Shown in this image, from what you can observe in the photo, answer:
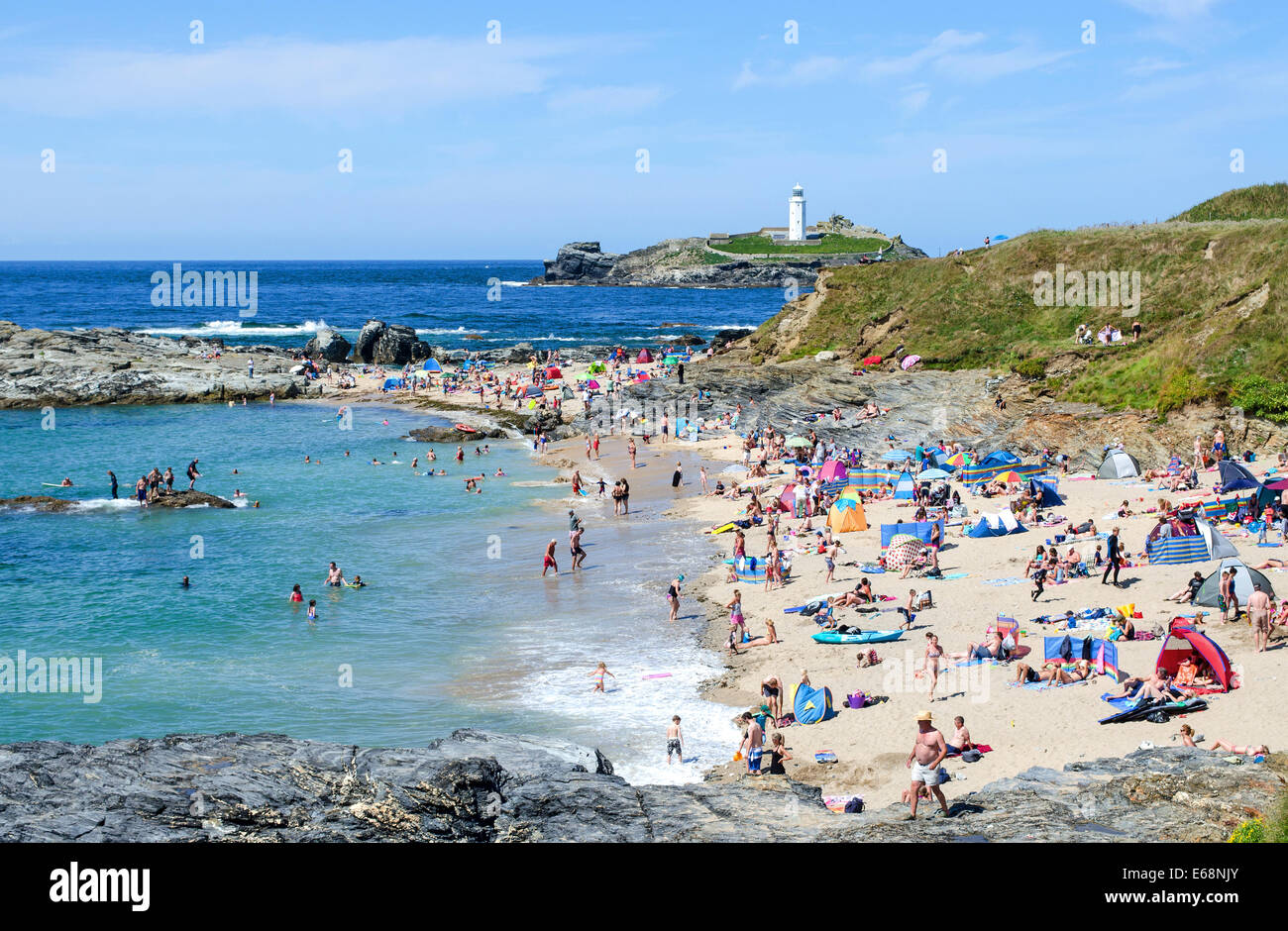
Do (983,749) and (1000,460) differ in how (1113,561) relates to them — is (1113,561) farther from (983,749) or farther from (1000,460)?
(1000,460)

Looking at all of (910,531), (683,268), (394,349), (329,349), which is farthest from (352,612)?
(683,268)

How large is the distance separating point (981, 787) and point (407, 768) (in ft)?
24.8

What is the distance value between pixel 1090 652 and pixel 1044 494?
11508 mm

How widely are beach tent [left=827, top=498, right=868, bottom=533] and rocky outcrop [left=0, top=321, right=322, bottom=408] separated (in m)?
42.1

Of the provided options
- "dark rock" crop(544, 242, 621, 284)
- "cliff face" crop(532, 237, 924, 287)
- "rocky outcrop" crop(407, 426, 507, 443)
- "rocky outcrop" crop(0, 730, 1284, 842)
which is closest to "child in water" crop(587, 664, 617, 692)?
"rocky outcrop" crop(0, 730, 1284, 842)

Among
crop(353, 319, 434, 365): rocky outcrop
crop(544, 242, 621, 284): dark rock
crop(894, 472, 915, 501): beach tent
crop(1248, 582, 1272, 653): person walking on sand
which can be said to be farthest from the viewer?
crop(544, 242, 621, 284): dark rock

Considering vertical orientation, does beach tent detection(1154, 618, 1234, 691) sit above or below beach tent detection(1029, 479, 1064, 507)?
below

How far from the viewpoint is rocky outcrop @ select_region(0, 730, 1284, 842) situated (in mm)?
10742

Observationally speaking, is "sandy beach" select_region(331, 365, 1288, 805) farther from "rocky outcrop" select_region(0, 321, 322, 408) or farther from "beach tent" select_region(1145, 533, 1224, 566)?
"rocky outcrop" select_region(0, 321, 322, 408)
